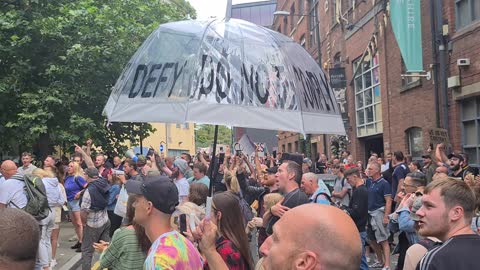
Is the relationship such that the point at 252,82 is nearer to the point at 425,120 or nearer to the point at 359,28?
the point at 425,120

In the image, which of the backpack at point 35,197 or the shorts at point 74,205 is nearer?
the backpack at point 35,197

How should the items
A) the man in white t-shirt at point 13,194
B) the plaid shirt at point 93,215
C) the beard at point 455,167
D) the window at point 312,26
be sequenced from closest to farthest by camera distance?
the man in white t-shirt at point 13,194 < the plaid shirt at point 93,215 < the beard at point 455,167 < the window at point 312,26

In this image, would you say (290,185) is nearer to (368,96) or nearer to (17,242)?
(17,242)

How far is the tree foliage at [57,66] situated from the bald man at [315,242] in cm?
1363

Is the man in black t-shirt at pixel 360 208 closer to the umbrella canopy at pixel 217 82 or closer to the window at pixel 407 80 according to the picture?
the umbrella canopy at pixel 217 82

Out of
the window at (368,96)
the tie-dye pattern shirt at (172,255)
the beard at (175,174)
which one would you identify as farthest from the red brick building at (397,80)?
the tie-dye pattern shirt at (172,255)

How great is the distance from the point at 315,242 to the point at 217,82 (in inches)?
96.9

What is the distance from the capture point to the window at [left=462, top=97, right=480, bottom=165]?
12.7 meters

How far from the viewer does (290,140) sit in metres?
38.2

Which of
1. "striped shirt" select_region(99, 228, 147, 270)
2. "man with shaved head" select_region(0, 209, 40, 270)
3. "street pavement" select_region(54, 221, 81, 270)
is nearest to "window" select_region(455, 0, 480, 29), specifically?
"street pavement" select_region(54, 221, 81, 270)

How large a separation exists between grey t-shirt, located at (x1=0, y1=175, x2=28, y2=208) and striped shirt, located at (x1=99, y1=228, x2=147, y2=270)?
4.07 meters

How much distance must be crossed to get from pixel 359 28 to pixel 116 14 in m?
9.12

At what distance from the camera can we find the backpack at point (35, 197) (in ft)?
25.6

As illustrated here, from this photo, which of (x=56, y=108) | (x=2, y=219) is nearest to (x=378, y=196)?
(x=2, y=219)
